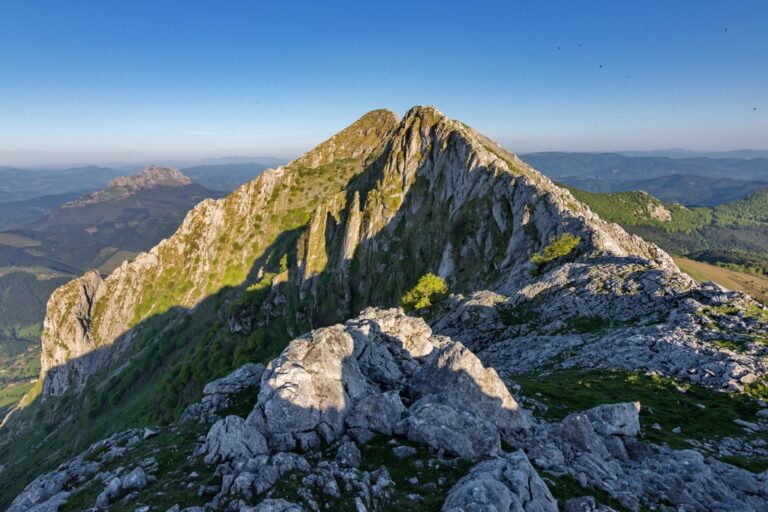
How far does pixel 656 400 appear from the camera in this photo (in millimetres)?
27766

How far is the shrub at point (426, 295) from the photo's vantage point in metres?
66.2

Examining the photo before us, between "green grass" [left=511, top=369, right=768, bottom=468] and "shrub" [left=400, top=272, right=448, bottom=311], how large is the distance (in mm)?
31909

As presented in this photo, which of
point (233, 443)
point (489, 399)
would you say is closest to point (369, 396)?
point (489, 399)

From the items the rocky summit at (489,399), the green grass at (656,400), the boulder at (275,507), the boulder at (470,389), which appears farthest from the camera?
the green grass at (656,400)

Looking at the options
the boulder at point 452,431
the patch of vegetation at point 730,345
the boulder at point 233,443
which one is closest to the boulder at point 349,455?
the boulder at point 452,431

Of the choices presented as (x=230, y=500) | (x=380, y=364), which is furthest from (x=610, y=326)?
(x=230, y=500)

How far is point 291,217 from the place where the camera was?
550 ft

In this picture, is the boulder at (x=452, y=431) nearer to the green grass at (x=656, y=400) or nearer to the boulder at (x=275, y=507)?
the boulder at (x=275, y=507)

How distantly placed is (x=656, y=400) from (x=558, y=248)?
1271 inches

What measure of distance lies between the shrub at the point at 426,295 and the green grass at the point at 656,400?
3191cm

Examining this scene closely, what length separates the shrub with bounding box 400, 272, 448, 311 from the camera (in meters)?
66.2

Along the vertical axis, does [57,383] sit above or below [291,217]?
below

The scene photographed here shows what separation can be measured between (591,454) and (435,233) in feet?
245

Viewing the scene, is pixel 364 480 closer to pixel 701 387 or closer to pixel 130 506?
pixel 130 506
